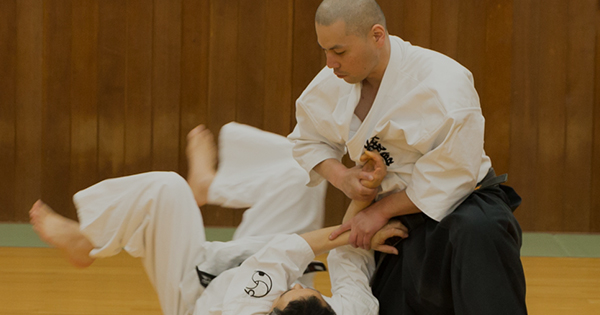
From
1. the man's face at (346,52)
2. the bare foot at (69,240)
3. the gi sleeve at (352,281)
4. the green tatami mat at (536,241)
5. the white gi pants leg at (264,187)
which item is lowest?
the green tatami mat at (536,241)

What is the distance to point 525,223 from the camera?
3891 millimetres

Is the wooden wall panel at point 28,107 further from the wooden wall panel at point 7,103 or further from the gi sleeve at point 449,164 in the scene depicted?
the gi sleeve at point 449,164

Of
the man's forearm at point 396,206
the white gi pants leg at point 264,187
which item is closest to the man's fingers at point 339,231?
the man's forearm at point 396,206

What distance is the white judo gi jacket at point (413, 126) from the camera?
70.1 inches

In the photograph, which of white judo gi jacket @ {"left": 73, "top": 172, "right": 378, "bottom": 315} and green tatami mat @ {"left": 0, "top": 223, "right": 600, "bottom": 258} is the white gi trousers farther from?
green tatami mat @ {"left": 0, "top": 223, "right": 600, "bottom": 258}

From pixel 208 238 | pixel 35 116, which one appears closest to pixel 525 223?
pixel 208 238

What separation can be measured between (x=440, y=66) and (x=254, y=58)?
2.12m

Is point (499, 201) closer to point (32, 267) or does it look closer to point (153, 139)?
point (32, 267)

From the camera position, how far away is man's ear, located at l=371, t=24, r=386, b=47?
184 cm

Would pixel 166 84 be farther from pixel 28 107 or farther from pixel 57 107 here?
pixel 28 107

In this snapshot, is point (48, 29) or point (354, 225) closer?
point (354, 225)

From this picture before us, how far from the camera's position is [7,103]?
3.88m

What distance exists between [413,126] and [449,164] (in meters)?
0.16

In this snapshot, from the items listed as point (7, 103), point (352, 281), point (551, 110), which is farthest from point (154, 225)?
point (551, 110)
